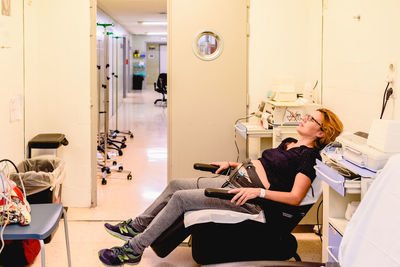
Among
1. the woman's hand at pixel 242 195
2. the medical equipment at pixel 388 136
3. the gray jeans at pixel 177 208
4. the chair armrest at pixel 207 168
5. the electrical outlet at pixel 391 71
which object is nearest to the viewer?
the medical equipment at pixel 388 136

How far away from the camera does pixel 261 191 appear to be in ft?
9.69

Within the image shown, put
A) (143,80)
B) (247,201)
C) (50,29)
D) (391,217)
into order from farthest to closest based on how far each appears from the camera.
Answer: (143,80) < (50,29) < (247,201) < (391,217)

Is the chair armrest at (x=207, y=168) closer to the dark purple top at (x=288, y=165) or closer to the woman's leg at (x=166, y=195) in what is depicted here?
the woman's leg at (x=166, y=195)

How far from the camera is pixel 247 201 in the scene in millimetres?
2936

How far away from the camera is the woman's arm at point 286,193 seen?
114 inches

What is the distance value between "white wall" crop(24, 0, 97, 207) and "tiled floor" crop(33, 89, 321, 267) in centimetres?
35

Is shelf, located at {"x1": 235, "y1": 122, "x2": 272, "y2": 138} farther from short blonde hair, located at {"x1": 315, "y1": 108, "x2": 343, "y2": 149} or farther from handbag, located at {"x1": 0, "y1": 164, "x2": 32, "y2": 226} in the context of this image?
handbag, located at {"x1": 0, "y1": 164, "x2": 32, "y2": 226}

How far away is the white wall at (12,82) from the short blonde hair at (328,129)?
230 cm

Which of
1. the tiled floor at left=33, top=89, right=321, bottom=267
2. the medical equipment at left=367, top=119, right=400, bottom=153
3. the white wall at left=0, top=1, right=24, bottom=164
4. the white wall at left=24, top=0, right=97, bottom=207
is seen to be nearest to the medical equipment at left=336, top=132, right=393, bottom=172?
the medical equipment at left=367, top=119, right=400, bottom=153

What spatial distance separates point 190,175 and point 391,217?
3.33 metres

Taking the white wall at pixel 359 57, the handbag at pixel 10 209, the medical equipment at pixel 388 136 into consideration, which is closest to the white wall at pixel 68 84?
the handbag at pixel 10 209

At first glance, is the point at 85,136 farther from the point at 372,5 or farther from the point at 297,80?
the point at 372,5

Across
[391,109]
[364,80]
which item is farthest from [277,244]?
[364,80]

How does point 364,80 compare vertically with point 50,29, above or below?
below
